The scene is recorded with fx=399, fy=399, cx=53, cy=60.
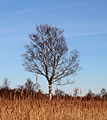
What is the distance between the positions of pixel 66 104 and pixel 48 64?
28815 millimetres

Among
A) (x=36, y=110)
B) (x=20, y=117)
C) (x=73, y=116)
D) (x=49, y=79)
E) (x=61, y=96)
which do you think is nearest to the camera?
(x=20, y=117)

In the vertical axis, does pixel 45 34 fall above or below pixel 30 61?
above

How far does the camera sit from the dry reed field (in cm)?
1298

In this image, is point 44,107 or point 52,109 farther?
point 52,109

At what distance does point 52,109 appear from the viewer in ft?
48.4

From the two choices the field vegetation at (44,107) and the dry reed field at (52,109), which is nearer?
the dry reed field at (52,109)

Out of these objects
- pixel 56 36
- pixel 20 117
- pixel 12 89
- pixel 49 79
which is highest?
pixel 56 36

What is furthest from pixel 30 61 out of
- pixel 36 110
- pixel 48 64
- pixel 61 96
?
pixel 36 110

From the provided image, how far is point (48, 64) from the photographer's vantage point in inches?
1767

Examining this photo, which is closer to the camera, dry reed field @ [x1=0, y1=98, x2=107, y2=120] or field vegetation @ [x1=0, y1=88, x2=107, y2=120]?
dry reed field @ [x1=0, y1=98, x2=107, y2=120]

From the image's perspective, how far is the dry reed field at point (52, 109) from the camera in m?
13.0

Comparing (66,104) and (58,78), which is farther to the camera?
(58,78)

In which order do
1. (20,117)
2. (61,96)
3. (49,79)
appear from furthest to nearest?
(49,79)
(61,96)
(20,117)

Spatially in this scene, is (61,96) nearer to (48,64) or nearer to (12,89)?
(12,89)
